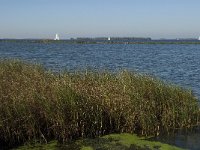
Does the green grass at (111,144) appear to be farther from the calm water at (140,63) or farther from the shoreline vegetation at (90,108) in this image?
the calm water at (140,63)

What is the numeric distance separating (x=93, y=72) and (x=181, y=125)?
380 centimetres

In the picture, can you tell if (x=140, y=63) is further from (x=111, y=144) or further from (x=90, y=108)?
(x=111, y=144)

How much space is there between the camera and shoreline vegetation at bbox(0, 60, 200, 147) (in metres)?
11.1

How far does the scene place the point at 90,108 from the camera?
11.7 m

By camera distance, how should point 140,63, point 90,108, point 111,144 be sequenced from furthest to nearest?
point 140,63, point 90,108, point 111,144

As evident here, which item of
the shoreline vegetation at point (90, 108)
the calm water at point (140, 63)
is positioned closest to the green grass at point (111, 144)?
the shoreline vegetation at point (90, 108)

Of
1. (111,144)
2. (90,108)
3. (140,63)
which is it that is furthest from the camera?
Result: (140,63)

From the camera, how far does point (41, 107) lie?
37.0 feet

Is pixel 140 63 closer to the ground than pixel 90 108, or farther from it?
closer to the ground

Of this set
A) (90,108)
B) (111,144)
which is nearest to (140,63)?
(90,108)

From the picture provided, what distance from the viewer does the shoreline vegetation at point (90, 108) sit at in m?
11.1

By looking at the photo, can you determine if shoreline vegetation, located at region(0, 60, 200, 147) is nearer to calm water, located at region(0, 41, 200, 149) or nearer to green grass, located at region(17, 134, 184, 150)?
green grass, located at region(17, 134, 184, 150)

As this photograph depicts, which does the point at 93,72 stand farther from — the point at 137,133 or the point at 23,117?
the point at 23,117

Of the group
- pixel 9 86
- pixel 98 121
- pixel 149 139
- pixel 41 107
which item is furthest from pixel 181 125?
pixel 9 86
